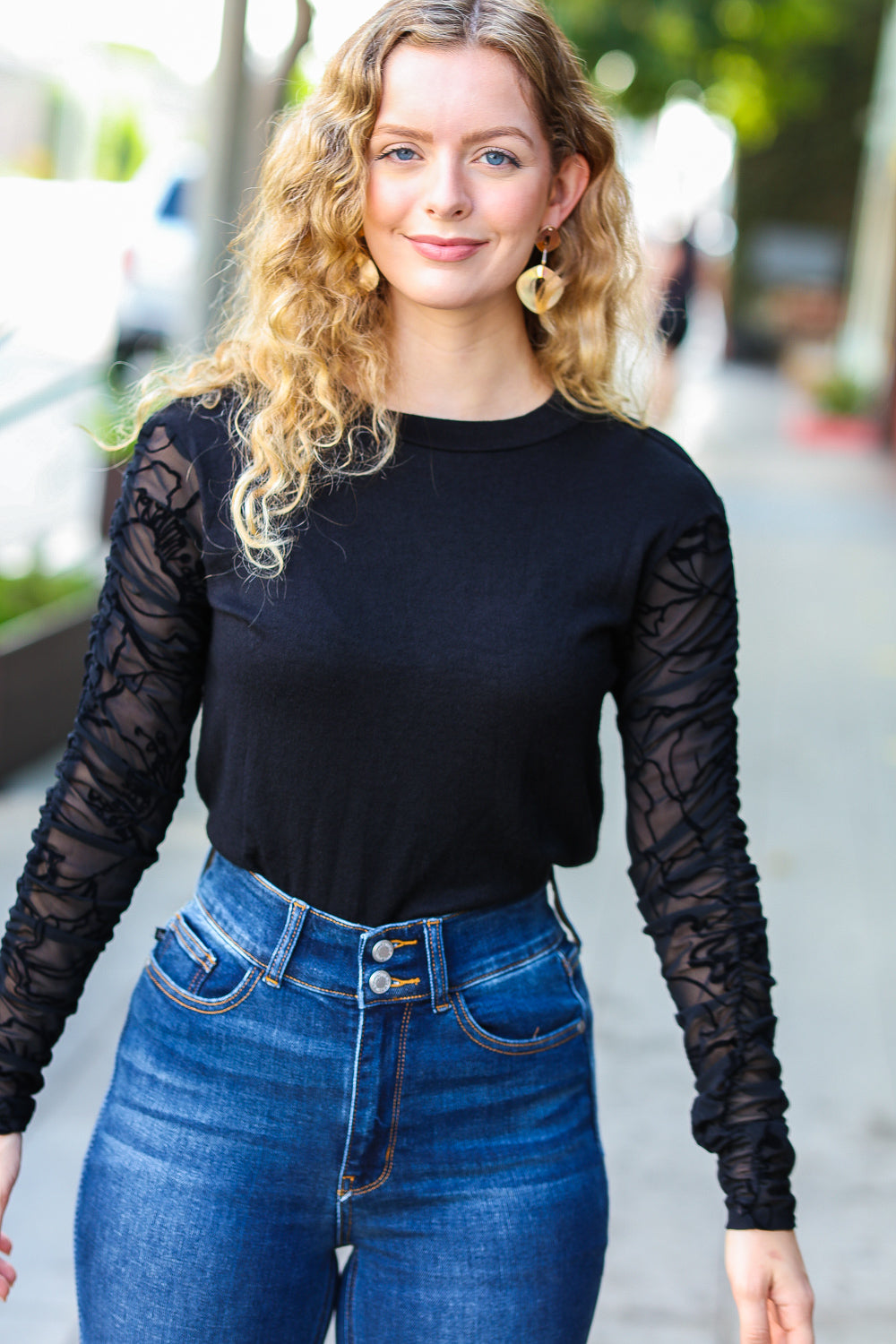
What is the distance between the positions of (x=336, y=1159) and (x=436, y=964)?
8.6 inches

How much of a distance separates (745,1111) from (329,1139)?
1.39 ft

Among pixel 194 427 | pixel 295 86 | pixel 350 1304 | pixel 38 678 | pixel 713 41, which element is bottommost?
pixel 350 1304

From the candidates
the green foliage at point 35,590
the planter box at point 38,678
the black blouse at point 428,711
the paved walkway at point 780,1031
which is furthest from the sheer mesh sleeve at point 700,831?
the green foliage at point 35,590

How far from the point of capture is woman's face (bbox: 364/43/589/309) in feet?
5.19

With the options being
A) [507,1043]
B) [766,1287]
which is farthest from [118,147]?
[766,1287]

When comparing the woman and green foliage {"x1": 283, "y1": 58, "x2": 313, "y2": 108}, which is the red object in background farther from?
the woman

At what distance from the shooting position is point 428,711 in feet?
5.12

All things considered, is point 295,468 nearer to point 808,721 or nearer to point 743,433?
point 808,721

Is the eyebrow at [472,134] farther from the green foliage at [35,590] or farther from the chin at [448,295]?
the green foliage at [35,590]

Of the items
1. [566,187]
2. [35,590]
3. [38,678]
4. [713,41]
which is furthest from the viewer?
[713,41]

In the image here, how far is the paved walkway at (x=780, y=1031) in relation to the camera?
2945mm

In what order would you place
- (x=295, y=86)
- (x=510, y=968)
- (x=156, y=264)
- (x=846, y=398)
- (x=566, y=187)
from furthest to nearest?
(x=846, y=398), (x=156, y=264), (x=295, y=86), (x=566, y=187), (x=510, y=968)

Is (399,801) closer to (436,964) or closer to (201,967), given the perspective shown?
(436,964)

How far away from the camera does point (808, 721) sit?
21.9 ft
